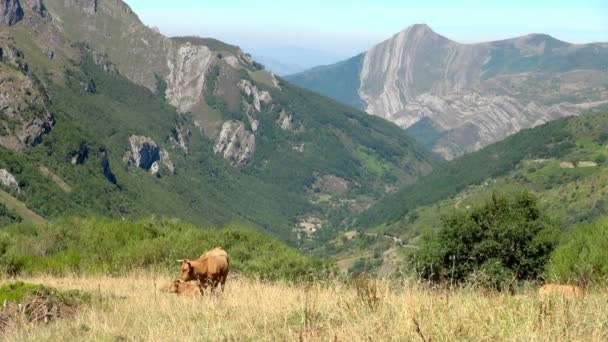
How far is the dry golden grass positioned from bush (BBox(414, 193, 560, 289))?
23.7m

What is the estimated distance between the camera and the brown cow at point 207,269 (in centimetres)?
1495

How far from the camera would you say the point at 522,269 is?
3494 cm

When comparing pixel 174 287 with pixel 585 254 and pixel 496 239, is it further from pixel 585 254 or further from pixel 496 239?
Result: pixel 496 239

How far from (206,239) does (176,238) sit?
186 centimetres

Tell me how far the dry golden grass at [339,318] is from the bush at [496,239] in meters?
23.7

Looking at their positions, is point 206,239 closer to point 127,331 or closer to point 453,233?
point 453,233

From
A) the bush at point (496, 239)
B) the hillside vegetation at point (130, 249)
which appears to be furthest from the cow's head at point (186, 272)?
the bush at point (496, 239)

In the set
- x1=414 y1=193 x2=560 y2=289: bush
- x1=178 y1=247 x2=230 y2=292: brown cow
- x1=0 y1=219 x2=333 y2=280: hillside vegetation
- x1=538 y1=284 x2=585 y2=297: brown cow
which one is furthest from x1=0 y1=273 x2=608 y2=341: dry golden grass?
x1=414 y1=193 x2=560 y2=289: bush

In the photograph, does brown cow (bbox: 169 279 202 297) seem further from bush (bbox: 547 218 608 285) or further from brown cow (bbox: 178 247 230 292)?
bush (bbox: 547 218 608 285)

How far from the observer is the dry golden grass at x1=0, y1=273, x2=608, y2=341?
24.1 feet

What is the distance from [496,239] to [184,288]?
27900mm

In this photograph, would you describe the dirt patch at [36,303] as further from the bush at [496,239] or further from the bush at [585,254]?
the bush at [496,239]

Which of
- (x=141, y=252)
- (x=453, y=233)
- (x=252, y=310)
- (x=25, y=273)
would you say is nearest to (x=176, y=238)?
(x=141, y=252)

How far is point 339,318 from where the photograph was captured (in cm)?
946
